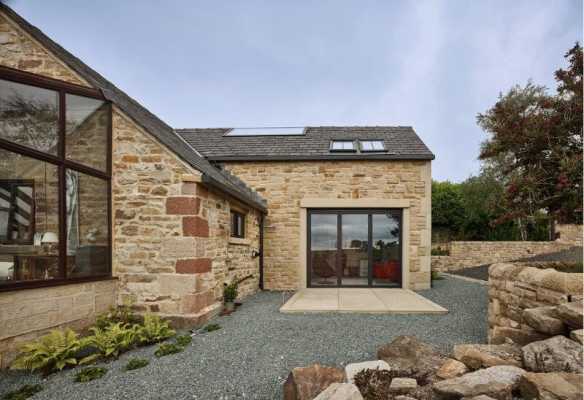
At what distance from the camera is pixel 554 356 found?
2.49m

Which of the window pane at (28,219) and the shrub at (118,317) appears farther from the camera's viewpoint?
the shrub at (118,317)

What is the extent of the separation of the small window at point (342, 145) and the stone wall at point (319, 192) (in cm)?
79

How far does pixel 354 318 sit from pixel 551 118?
5194 mm

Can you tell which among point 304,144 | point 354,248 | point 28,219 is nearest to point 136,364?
point 28,219

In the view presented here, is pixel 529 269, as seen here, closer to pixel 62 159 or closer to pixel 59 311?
pixel 59 311

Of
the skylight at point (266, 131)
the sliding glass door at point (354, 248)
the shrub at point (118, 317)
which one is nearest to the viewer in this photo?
the shrub at point (118, 317)

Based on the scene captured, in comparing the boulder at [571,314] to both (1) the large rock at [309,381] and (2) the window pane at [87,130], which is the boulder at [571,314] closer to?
(1) the large rock at [309,381]

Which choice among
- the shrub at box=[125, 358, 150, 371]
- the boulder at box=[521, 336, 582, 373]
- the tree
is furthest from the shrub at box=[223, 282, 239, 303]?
the tree

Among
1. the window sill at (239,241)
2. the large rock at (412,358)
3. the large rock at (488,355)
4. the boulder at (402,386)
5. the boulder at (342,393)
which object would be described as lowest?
the large rock at (412,358)

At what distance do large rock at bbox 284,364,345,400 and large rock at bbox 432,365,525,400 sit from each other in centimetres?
98

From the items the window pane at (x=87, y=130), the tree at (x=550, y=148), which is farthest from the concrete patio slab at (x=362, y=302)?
the window pane at (x=87, y=130)

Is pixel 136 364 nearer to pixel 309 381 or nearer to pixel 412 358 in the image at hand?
pixel 309 381

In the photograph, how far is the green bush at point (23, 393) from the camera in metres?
3.12

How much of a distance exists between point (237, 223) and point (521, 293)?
6.00m
